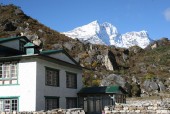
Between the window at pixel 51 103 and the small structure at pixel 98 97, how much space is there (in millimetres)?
4311

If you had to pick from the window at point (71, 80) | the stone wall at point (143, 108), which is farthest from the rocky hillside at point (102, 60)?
the stone wall at point (143, 108)

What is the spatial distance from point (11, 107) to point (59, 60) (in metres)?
6.06

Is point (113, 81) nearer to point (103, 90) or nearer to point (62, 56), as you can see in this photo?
point (103, 90)

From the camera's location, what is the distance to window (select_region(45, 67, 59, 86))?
2731 cm

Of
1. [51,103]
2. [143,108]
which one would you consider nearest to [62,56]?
[51,103]

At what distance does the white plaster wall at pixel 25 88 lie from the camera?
82.4ft

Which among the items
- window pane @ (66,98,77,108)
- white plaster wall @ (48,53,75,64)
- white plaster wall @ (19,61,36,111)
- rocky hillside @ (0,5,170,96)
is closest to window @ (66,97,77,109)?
window pane @ (66,98,77,108)

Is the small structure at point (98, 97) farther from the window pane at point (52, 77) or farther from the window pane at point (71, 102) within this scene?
the window pane at point (52, 77)

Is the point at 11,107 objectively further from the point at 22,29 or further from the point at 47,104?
the point at 22,29

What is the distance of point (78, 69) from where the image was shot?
33.0 m

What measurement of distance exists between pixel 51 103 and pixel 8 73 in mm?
4679

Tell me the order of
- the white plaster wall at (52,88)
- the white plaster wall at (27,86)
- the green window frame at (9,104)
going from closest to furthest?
the white plaster wall at (27,86) → the green window frame at (9,104) → the white plaster wall at (52,88)

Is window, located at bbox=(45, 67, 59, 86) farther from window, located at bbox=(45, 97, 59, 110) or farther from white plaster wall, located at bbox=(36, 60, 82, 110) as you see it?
window, located at bbox=(45, 97, 59, 110)

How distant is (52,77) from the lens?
28.1 meters
